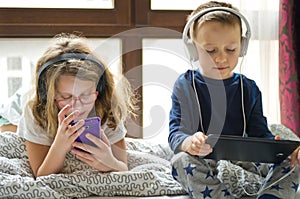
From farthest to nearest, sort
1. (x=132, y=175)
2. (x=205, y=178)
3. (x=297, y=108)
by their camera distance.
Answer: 1. (x=297, y=108)
2. (x=132, y=175)
3. (x=205, y=178)

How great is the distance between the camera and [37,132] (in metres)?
1.75

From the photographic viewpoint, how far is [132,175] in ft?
5.31

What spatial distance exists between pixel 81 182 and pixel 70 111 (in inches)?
8.3

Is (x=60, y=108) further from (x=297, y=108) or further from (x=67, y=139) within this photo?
(x=297, y=108)

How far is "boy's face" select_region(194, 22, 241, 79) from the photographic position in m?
1.67

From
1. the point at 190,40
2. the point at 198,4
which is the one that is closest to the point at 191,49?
the point at 190,40

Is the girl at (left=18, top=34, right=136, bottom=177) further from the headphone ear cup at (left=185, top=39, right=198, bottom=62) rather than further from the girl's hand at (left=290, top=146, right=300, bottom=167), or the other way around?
the girl's hand at (left=290, top=146, right=300, bottom=167)

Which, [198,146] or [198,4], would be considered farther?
[198,4]

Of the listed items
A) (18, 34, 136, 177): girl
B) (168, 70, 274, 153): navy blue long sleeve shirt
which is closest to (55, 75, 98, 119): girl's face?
(18, 34, 136, 177): girl

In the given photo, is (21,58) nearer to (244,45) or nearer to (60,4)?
(60,4)

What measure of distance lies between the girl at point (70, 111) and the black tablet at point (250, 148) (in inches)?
13.8

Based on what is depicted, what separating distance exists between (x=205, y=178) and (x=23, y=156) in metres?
0.62

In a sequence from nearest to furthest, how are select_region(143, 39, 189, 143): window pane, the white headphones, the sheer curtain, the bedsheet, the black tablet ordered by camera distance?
the black tablet < the bedsheet < the white headphones < select_region(143, 39, 189, 143): window pane < the sheer curtain

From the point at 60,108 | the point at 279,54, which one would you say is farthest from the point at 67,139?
the point at 279,54
